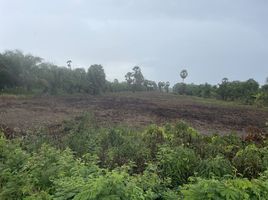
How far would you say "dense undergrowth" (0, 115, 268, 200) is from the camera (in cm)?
420

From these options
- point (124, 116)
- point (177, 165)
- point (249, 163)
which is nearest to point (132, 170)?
point (177, 165)

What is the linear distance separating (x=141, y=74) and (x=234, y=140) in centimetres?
4541

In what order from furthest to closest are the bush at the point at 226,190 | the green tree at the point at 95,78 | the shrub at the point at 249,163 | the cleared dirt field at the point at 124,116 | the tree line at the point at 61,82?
1. the green tree at the point at 95,78
2. the tree line at the point at 61,82
3. the cleared dirt field at the point at 124,116
4. the shrub at the point at 249,163
5. the bush at the point at 226,190

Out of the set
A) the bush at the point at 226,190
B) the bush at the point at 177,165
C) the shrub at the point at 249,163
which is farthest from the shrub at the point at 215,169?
the bush at the point at 226,190

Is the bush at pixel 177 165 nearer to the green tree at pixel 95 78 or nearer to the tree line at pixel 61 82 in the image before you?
the tree line at pixel 61 82

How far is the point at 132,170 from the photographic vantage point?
21.1ft

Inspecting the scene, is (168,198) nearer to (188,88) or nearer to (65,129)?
(65,129)

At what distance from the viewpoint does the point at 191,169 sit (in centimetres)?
605

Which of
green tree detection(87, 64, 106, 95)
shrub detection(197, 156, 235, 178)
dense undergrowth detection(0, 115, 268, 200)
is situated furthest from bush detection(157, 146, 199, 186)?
green tree detection(87, 64, 106, 95)

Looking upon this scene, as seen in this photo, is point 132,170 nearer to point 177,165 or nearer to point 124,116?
point 177,165

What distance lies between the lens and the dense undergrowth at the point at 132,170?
4.20m

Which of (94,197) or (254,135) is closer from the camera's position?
(94,197)

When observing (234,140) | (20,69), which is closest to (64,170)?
(234,140)

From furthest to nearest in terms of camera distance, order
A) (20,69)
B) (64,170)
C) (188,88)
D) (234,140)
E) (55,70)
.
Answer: (188,88) → (55,70) → (20,69) → (234,140) → (64,170)
